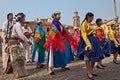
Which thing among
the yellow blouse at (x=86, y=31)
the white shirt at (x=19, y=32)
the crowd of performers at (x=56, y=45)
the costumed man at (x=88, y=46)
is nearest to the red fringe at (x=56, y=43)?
the crowd of performers at (x=56, y=45)

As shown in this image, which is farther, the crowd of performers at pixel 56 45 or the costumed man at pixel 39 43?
the costumed man at pixel 39 43

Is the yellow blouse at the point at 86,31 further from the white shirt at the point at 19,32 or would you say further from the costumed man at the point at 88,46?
the white shirt at the point at 19,32

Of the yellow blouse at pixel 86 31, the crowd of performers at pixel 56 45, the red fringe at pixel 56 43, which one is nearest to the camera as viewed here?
the yellow blouse at pixel 86 31

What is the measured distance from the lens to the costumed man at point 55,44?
1020 cm

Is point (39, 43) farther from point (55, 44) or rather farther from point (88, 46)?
point (88, 46)

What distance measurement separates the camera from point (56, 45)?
10.2 metres

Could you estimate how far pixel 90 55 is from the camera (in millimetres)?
8992

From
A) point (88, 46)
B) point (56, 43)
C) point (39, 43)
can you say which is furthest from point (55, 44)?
point (39, 43)

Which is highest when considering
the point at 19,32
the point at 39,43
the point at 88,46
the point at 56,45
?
the point at 19,32

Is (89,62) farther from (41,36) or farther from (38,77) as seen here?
(41,36)

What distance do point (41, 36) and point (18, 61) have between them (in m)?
2.63

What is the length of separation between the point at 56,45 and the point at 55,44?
2.3 inches

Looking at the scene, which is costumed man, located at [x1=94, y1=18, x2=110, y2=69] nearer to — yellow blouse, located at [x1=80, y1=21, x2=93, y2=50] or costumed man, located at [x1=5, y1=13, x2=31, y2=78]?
yellow blouse, located at [x1=80, y1=21, x2=93, y2=50]

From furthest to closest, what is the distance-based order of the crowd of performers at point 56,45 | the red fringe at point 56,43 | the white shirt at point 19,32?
1. the red fringe at point 56,43
2. the white shirt at point 19,32
3. the crowd of performers at point 56,45
